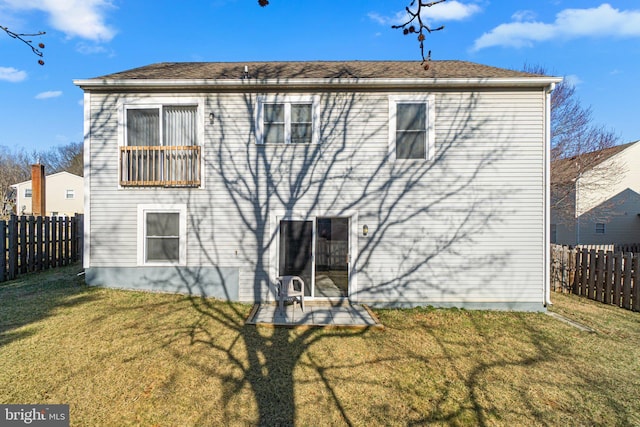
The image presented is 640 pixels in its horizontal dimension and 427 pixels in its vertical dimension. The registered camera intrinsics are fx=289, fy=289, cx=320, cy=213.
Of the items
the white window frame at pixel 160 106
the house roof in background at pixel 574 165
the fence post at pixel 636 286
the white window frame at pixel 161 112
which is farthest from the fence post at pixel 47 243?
the house roof in background at pixel 574 165

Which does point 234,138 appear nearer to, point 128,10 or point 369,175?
point 369,175

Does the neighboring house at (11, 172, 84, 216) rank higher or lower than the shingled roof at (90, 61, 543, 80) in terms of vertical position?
lower

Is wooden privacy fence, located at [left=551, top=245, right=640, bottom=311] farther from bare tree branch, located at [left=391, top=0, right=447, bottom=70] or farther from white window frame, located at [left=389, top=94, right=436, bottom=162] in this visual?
bare tree branch, located at [left=391, top=0, right=447, bottom=70]

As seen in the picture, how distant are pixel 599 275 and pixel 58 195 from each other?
139 feet

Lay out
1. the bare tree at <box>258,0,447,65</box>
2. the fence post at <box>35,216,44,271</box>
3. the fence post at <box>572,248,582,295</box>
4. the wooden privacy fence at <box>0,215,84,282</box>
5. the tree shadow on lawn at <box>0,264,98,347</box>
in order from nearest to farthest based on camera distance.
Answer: the bare tree at <box>258,0,447,65</box>, the tree shadow on lawn at <box>0,264,98,347</box>, the wooden privacy fence at <box>0,215,84,282</box>, the fence post at <box>572,248,582,295</box>, the fence post at <box>35,216,44,271</box>

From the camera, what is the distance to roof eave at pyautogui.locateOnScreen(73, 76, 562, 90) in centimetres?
698

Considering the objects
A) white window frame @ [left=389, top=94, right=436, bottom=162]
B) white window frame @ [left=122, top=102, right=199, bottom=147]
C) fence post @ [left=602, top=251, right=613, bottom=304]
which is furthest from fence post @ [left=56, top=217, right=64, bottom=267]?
fence post @ [left=602, top=251, right=613, bottom=304]

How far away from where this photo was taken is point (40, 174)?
15539 mm

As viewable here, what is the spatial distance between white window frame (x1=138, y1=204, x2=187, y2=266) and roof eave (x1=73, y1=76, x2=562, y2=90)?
2.99 meters

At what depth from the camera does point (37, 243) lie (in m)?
9.22

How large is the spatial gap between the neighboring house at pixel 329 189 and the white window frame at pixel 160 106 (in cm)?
3

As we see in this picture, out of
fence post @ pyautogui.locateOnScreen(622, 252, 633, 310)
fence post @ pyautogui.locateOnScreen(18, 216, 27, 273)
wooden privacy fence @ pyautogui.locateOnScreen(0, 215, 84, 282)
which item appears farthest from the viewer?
fence post @ pyautogui.locateOnScreen(18, 216, 27, 273)

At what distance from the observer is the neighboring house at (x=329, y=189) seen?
7.20 meters

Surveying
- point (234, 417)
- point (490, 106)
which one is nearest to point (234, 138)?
point (234, 417)
